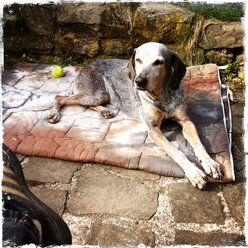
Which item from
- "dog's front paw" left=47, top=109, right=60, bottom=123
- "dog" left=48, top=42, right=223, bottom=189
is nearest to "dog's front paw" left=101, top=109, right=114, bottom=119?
"dog" left=48, top=42, right=223, bottom=189

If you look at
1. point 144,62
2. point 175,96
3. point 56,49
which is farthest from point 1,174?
point 56,49

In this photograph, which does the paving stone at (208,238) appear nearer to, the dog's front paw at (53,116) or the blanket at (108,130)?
the blanket at (108,130)

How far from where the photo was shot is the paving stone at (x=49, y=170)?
100 inches

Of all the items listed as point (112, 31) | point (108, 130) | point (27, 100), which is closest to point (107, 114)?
point (108, 130)

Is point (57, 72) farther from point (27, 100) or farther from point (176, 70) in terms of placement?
point (176, 70)

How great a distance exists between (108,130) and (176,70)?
995mm

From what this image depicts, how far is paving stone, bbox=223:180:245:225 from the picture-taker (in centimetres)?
214

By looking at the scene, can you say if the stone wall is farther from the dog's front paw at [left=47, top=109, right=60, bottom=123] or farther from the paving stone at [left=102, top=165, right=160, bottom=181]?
the paving stone at [left=102, top=165, right=160, bottom=181]

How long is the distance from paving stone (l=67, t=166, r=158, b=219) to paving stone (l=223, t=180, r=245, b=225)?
0.59m

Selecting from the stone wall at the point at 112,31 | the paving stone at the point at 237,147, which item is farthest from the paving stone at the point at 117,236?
the stone wall at the point at 112,31

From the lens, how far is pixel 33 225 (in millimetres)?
1006

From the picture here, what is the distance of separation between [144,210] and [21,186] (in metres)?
1.28

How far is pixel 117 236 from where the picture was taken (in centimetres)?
199

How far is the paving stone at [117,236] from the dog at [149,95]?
66 centimetres
